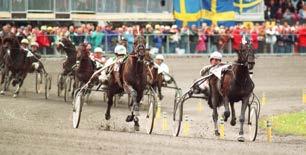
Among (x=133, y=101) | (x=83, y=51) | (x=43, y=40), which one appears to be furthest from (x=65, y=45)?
(x=133, y=101)

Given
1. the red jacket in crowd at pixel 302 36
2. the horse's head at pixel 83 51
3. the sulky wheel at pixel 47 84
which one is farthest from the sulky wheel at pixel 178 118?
the red jacket in crowd at pixel 302 36

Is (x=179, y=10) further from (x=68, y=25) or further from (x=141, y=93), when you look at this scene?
(x=141, y=93)

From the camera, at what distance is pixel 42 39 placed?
41.7m

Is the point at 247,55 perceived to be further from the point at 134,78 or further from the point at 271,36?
the point at 271,36

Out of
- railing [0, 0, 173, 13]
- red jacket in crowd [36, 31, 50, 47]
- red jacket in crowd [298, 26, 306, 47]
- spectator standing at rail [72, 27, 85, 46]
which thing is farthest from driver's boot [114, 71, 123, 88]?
red jacket in crowd [298, 26, 306, 47]

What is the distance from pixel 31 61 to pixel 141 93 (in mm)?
11566

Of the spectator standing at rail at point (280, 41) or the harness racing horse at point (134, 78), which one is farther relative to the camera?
the spectator standing at rail at point (280, 41)

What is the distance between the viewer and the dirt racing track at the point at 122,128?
17.1 meters

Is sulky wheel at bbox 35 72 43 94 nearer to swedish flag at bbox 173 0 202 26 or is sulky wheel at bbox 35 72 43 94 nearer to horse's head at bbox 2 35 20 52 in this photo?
horse's head at bbox 2 35 20 52

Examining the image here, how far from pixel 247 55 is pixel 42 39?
2259 centimetres

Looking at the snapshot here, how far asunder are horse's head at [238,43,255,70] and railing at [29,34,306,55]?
22.1 metres

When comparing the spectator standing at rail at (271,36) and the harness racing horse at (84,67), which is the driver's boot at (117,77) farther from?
the spectator standing at rail at (271,36)

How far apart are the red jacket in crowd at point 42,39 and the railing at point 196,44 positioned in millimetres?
307

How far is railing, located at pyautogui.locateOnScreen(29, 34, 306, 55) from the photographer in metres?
42.8
